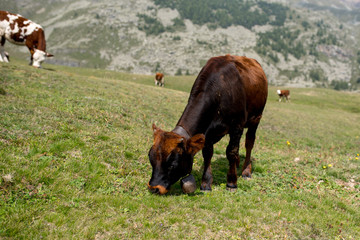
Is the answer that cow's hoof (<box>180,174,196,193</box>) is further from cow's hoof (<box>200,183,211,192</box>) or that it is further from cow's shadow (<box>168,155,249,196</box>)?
cow's hoof (<box>200,183,211,192</box>)

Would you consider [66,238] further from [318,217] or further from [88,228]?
[318,217]

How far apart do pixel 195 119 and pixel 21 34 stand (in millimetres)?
22515

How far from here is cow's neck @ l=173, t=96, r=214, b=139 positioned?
5.73m

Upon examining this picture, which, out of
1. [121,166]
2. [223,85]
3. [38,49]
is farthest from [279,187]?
[38,49]

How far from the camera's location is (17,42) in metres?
21.2

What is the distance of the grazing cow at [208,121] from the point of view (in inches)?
207

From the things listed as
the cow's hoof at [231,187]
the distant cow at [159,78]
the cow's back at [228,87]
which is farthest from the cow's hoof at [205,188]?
the distant cow at [159,78]

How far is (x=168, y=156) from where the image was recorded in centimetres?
515

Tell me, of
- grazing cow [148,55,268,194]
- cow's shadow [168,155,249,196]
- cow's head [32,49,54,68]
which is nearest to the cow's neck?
grazing cow [148,55,268,194]

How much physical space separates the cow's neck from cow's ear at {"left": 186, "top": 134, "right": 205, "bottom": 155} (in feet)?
0.88

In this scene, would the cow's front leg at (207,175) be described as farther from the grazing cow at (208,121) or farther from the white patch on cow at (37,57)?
the white patch on cow at (37,57)

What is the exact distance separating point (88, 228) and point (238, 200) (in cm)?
391

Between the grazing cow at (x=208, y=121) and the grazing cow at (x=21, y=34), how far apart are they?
21.5m

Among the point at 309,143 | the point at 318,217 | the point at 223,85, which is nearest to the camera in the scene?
the point at 318,217
